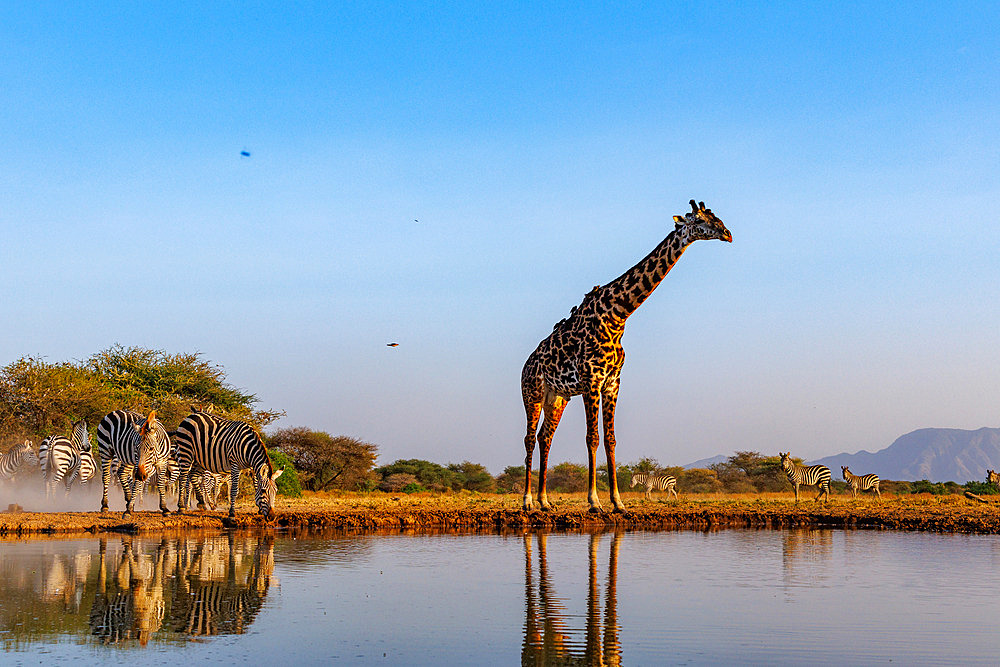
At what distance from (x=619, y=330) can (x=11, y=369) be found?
1786cm

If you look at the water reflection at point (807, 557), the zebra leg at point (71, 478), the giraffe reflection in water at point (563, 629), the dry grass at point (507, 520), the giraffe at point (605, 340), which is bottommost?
the giraffe reflection in water at point (563, 629)

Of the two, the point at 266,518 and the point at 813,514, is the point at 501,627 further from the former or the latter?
the point at 813,514

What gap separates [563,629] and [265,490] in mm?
11028

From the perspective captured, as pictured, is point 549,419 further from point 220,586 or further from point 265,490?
point 220,586

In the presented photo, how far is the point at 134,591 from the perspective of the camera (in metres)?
8.84

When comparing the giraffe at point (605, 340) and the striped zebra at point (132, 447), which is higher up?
the giraffe at point (605, 340)

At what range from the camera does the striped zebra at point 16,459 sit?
23827mm

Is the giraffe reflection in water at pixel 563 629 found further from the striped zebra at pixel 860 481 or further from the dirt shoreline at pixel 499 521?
the striped zebra at pixel 860 481

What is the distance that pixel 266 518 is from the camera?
52.9ft

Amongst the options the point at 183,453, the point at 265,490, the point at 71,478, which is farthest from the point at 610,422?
the point at 71,478

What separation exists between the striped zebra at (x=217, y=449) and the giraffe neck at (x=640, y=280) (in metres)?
6.91

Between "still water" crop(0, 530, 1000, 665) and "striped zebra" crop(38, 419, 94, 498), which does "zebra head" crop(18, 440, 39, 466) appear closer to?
"striped zebra" crop(38, 419, 94, 498)

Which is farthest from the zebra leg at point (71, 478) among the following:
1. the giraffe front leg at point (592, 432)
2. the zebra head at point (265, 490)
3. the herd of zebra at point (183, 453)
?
the giraffe front leg at point (592, 432)

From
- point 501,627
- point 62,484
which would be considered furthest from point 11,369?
point 501,627
